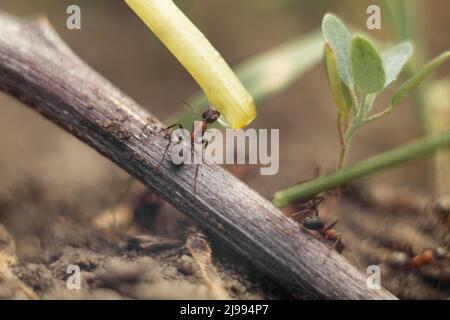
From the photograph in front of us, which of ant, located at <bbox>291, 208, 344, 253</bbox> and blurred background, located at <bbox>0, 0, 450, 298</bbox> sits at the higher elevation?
blurred background, located at <bbox>0, 0, 450, 298</bbox>

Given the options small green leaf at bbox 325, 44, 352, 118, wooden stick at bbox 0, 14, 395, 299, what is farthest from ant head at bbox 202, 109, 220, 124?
small green leaf at bbox 325, 44, 352, 118

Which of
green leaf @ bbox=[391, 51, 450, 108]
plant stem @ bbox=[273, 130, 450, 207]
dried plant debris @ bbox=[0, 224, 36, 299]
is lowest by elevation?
dried plant debris @ bbox=[0, 224, 36, 299]

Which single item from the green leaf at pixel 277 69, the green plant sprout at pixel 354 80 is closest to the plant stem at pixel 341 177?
the green plant sprout at pixel 354 80

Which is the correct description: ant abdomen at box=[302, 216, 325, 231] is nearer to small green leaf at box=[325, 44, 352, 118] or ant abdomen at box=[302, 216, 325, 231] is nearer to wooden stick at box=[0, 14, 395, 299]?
wooden stick at box=[0, 14, 395, 299]

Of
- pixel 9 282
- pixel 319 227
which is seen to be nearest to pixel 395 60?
pixel 319 227

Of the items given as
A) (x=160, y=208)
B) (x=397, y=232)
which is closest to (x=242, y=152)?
(x=160, y=208)
